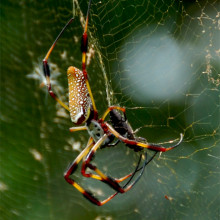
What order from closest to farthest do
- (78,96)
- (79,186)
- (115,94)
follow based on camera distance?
(78,96)
(79,186)
(115,94)

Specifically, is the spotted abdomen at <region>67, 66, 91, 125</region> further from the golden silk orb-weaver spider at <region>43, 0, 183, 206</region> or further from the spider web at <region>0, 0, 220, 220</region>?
the spider web at <region>0, 0, 220, 220</region>

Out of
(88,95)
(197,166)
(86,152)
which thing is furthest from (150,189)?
(88,95)

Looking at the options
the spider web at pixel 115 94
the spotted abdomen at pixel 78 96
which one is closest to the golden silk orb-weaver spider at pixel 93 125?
Result: the spotted abdomen at pixel 78 96

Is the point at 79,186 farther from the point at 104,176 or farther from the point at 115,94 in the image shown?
the point at 115,94

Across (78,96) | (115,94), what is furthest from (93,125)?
(115,94)

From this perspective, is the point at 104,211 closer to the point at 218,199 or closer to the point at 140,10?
the point at 218,199

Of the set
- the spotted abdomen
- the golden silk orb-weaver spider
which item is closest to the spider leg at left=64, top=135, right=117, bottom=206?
the golden silk orb-weaver spider
